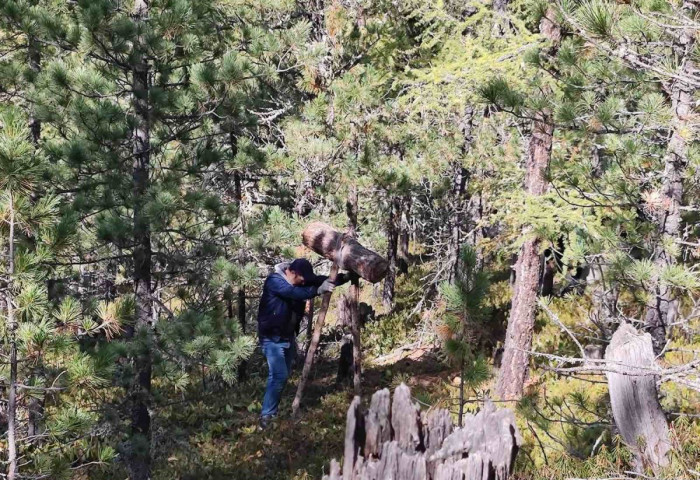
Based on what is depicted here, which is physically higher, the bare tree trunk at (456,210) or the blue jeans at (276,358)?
the bare tree trunk at (456,210)

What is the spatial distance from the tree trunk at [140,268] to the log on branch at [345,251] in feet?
7.97

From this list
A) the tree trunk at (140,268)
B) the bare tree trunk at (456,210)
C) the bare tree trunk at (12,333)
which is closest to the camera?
the bare tree trunk at (12,333)

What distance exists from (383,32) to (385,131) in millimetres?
1945

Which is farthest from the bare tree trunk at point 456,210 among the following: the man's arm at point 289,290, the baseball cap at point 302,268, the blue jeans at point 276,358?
the man's arm at point 289,290

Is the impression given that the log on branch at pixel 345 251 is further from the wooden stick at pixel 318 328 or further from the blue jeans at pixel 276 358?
the blue jeans at pixel 276 358

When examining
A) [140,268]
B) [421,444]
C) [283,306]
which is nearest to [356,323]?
[283,306]

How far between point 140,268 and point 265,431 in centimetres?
400

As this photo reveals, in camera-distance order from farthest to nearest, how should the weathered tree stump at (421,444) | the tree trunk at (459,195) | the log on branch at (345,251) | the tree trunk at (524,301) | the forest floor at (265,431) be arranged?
the tree trunk at (459,195)
the forest floor at (265,431)
the tree trunk at (524,301)
the log on branch at (345,251)
the weathered tree stump at (421,444)

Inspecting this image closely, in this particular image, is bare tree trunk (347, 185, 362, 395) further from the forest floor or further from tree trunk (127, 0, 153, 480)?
tree trunk (127, 0, 153, 480)

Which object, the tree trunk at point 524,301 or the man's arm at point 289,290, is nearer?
the man's arm at point 289,290

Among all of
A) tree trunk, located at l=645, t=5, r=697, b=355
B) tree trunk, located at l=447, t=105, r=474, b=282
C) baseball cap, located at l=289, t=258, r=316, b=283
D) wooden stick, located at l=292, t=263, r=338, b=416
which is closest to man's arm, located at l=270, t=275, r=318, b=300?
baseball cap, located at l=289, t=258, r=316, b=283

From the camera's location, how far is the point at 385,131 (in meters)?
11.0

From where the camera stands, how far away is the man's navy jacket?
28.3 ft

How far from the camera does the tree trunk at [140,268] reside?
7.45 meters
